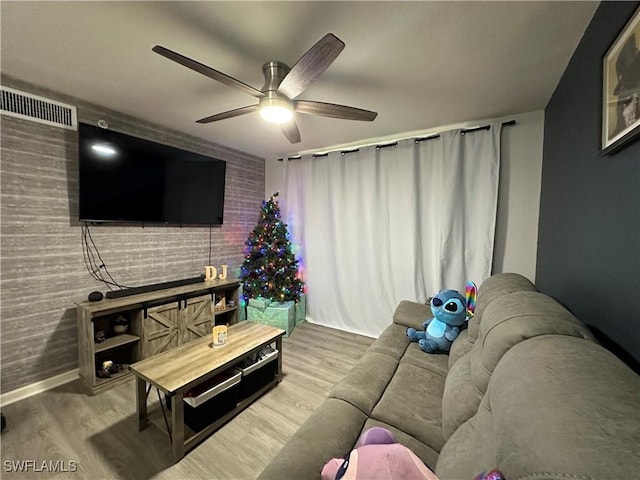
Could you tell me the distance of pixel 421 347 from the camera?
6.27 ft

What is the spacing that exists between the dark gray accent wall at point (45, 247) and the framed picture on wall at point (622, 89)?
306 cm

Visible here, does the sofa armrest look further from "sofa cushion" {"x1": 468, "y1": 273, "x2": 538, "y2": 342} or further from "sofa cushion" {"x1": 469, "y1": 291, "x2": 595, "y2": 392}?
"sofa cushion" {"x1": 469, "y1": 291, "x2": 595, "y2": 392}

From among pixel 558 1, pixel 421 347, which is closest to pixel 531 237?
pixel 421 347

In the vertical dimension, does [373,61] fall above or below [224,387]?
above

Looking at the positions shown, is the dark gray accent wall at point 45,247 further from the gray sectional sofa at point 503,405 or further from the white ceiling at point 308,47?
the gray sectional sofa at point 503,405

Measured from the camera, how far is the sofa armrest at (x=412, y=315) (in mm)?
2241

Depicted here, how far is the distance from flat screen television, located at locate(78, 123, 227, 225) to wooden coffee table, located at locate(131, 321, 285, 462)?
146cm

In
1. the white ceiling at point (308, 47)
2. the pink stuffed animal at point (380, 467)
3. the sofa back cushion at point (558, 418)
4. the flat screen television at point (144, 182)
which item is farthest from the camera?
the flat screen television at point (144, 182)

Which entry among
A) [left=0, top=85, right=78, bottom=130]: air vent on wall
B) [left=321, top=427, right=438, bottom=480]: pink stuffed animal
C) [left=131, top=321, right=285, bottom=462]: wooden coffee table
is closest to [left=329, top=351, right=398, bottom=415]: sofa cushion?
[left=321, top=427, right=438, bottom=480]: pink stuffed animal

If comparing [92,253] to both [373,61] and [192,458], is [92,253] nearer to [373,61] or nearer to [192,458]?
[192,458]

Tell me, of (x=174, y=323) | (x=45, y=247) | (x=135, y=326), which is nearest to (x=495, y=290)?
(x=174, y=323)

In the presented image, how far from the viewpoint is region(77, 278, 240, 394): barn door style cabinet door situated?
207 cm

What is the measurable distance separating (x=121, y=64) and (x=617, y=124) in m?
2.71

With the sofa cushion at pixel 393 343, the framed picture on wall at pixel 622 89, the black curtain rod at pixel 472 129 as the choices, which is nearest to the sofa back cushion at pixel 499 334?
the sofa cushion at pixel 393 343
